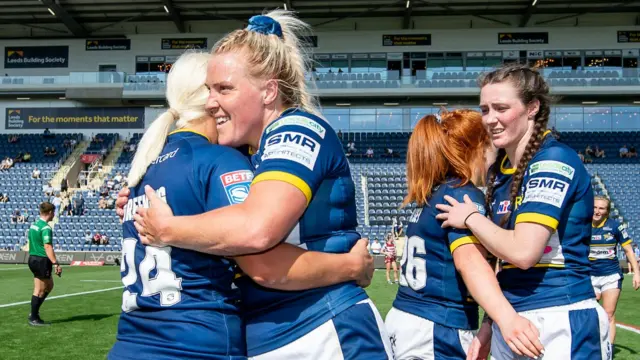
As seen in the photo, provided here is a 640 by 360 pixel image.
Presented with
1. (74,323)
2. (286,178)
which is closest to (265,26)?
(286,178)

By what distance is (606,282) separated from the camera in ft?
25.2

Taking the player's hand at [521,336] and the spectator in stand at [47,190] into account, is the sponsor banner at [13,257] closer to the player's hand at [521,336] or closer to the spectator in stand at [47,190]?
the spectator in stand at [47,190]

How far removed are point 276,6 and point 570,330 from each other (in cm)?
3504

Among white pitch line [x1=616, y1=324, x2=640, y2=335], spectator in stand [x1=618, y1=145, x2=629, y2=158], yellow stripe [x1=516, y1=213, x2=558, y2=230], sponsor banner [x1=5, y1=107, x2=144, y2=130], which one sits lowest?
white pitch line [x1=616, y1=324, x2=640, y2=335]

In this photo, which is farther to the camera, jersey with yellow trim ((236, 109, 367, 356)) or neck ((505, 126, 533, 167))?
neck ((505, 126, 533, 167))

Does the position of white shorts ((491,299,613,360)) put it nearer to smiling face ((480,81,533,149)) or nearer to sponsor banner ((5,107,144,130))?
smiling face ((480,81,533,149))

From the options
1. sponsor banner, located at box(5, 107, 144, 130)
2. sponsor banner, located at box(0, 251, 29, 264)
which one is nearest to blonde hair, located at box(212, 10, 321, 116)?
sponsor banner, located at box(0, 251, 29, 264)

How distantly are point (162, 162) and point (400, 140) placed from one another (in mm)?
37477

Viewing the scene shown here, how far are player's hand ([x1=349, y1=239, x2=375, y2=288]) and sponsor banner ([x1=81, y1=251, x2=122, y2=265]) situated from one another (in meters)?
26.4

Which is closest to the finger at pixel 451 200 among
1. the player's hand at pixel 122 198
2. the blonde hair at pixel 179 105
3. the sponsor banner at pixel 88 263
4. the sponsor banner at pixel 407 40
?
the blonde hair at pixel 179 105

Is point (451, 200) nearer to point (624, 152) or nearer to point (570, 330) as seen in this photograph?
point (570, 330)

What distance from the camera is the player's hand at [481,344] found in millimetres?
2885

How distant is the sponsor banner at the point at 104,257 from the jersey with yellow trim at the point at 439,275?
26.0 meters

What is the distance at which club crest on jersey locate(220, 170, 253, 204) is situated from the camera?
2168mm
